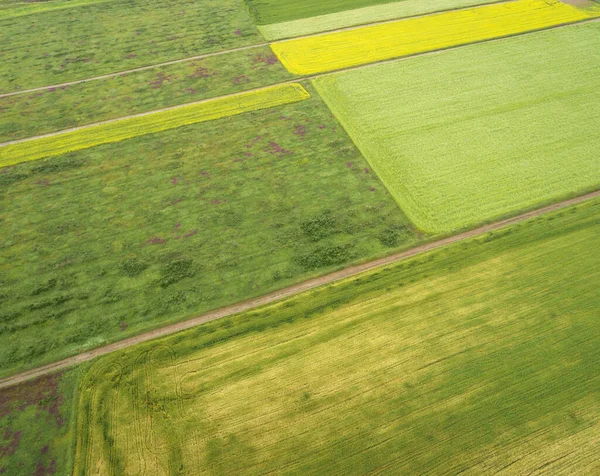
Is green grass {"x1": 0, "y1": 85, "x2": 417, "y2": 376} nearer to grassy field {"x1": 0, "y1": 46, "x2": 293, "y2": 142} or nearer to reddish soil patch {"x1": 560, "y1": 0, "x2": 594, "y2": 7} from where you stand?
grassy field {"x1": 0, "y1": 46, "x2": 293, "y2": 142}

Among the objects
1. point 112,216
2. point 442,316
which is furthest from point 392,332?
point 112,216

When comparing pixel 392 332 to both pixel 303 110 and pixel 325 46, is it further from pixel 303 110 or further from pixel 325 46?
pixel 325 46

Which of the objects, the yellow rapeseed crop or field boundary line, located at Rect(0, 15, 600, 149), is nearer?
field boundary line, located at Rect(0, 15, 600, 149)

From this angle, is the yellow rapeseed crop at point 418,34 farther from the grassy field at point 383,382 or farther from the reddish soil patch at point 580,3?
the grassy field at point 383,382

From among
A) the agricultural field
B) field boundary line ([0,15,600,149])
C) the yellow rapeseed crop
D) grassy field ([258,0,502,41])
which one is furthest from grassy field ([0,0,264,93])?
field boundary line ([0,15,600,149])

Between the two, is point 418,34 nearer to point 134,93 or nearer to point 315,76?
point 315,76

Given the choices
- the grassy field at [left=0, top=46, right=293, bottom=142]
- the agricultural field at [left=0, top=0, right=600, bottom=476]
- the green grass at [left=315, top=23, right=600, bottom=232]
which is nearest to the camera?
the agricultural field at [left=0, top=0, right=600, bottom=476]
